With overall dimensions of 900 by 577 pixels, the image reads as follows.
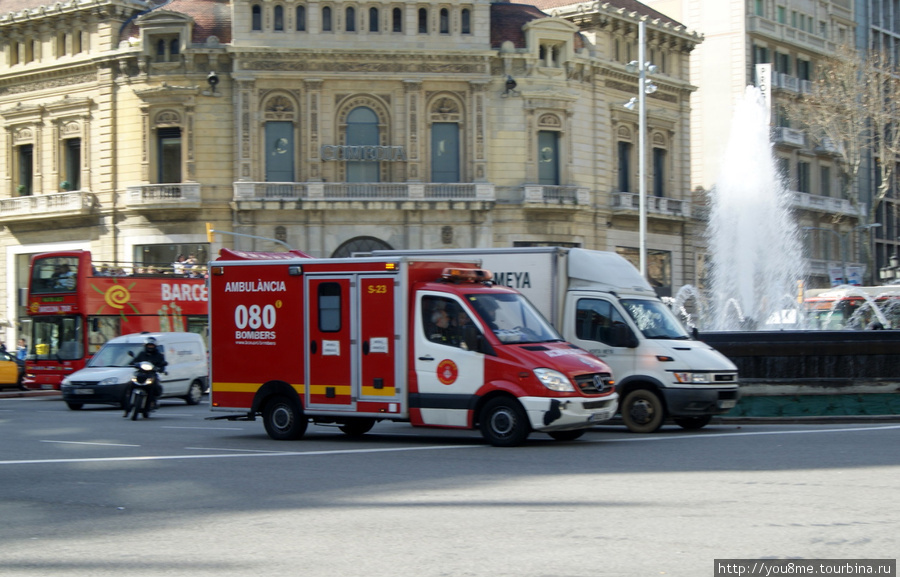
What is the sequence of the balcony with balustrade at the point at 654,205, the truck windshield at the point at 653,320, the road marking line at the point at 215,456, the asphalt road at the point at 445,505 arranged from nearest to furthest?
the asphalt road at the point at 445,505
the road marking line at the point at 215,456
the truck windshield at the point at 653,320
the balcony with balustrade at the point at 654,205

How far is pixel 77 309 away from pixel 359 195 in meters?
18.4

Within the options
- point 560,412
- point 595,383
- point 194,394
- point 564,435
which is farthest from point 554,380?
point 194,394

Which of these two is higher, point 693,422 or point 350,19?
point 350,19

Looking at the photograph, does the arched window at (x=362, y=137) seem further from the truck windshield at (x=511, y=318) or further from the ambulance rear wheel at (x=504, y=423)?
the ambulance rear wheel at (x=504, y=423)

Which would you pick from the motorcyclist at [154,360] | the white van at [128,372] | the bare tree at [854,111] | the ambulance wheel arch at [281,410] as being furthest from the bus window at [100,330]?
the bare tree at [854,111]

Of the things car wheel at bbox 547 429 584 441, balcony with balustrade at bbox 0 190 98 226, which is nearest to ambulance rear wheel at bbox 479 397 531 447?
car wheel at bbox 547 429 584 441

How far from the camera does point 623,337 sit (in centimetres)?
1775

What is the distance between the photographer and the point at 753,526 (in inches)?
348

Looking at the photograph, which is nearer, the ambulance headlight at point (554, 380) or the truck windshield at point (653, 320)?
the ambulance headlight at point (554, 380)

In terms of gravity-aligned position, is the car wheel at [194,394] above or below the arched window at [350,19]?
below

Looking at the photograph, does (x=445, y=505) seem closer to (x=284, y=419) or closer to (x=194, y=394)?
(x=284, y=419)

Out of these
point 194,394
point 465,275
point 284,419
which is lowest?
point 194,394

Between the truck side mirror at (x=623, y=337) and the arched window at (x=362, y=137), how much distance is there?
109 ft

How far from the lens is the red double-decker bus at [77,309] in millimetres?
32812
